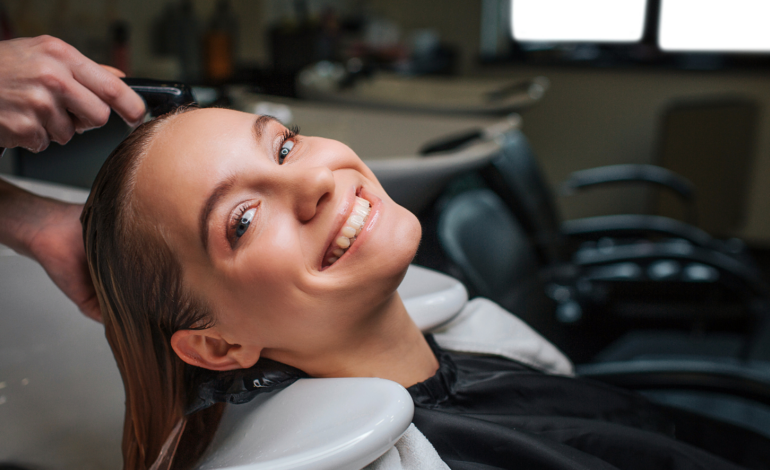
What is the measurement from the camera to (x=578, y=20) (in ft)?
11.4

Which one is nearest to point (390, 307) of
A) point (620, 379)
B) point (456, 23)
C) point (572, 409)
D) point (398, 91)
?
point (572, 409)

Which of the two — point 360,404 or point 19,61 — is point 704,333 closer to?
point 360,404

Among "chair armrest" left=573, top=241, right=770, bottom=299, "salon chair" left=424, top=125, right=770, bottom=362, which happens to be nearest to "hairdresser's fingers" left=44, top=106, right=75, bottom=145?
"salon chair" left=424, top=125, right=770, bottom=362

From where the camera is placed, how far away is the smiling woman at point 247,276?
549mm

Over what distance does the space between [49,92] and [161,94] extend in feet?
0.38

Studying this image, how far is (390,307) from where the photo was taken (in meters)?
0.66

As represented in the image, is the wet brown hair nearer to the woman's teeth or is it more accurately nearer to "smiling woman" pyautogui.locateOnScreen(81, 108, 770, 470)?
"smiling woman" pyautogui.locateOnScreen(81, 108, 770, 470)

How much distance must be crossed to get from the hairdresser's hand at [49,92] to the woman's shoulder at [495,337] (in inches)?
20.6

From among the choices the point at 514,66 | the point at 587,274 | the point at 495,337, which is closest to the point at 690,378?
the point at 495,337

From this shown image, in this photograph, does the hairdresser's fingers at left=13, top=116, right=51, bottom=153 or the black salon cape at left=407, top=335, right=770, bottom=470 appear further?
the black salon cape at left=407, top=335, right=770, bottom=470

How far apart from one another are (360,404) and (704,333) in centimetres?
149

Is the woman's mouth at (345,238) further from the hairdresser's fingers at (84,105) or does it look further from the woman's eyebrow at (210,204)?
the hairdresser's fingers at (84,105)

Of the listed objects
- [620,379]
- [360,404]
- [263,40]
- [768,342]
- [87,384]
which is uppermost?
[263,40]

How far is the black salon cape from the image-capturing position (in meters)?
0.64
